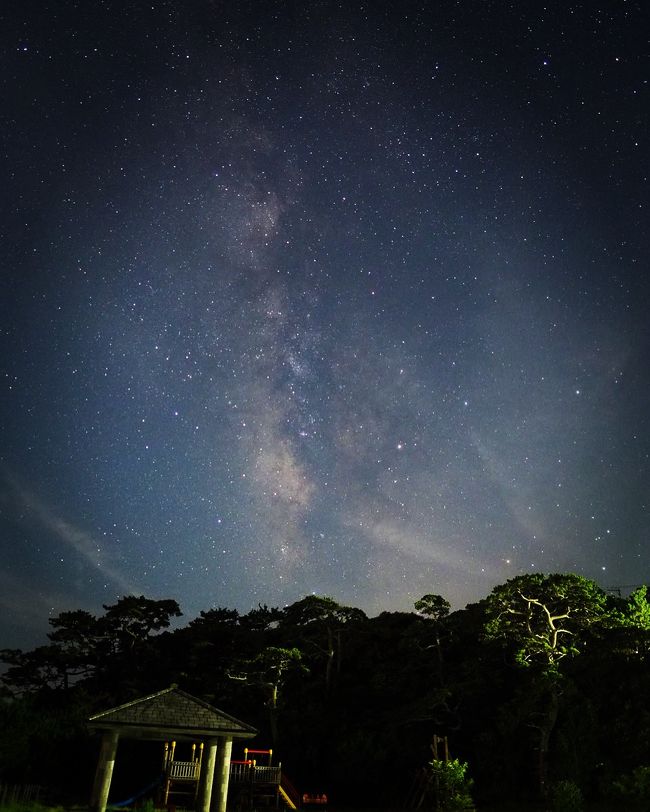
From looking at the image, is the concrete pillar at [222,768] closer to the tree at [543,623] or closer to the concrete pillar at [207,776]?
the concrete pillar at [207,776]

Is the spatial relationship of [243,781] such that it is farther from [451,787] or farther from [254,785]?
[451,787]

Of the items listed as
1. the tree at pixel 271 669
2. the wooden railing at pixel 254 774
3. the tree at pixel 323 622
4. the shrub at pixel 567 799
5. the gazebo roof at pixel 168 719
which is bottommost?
the shrub at pixel 567 799

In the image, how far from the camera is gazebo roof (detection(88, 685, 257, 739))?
72.0 feet

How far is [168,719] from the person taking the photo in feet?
72.7

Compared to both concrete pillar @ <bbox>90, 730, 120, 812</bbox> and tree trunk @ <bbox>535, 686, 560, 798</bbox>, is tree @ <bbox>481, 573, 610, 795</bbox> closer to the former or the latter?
tree trunk @ <bbox>535, 686, 560, 798</bbox>

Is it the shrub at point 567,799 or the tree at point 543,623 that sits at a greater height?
the tree at point 543,623

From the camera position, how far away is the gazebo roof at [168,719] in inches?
864

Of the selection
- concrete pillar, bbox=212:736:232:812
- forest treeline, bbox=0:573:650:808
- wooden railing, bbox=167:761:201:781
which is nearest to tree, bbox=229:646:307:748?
forest treeline, bbox=0:573:650:808

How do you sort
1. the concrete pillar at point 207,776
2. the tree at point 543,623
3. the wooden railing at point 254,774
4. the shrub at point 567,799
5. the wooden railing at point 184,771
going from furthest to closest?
1. the tree at point 543,623
2. the wooden railing at point 254,774
3. the wooden railing at point 184,771
4. the shrub at point 567,799
5. the concrete pillar at point 207,776

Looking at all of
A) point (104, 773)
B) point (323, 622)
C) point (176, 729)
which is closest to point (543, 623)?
point (323, 622)

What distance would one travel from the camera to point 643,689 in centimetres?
2917

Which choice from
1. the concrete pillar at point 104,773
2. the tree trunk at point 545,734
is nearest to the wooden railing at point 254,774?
the concrete pillar at point 104,773

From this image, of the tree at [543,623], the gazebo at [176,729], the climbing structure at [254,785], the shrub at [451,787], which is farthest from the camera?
the tree at [543,623]

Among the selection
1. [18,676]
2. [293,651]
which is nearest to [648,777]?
[293,651]
